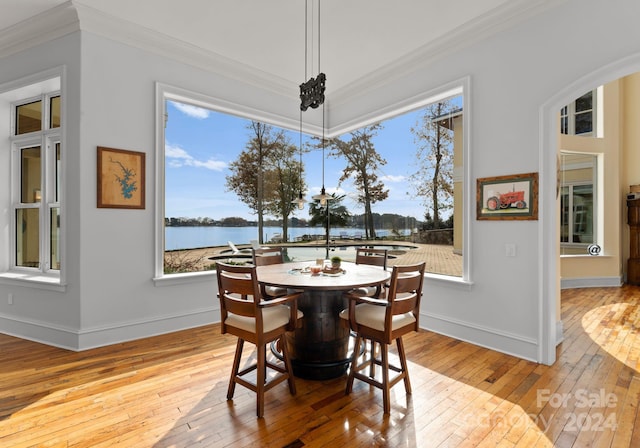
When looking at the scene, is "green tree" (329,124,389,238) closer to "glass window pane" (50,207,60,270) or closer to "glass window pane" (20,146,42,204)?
"glass window pane" (50,207,60,270)

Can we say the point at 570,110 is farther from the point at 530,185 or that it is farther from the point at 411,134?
the point at 530,185

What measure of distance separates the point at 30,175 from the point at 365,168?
14.9 feet

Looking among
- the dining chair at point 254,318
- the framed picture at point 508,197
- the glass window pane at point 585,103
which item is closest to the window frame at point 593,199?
the glass window pane at point 585,103

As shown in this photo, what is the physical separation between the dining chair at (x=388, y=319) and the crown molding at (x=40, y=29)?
12.5 ft

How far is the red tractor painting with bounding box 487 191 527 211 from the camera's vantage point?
3.04m

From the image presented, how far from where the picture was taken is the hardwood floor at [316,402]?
6.34 ft

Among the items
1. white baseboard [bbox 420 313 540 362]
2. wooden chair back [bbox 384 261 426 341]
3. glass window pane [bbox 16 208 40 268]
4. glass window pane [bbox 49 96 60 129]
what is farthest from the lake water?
wooden chair back [bbox 384 261 426 341]

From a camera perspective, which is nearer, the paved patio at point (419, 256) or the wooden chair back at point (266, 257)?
the wooden chair back at point (266, 257)

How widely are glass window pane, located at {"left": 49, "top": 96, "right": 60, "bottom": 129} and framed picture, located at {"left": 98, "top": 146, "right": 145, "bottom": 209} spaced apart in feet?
3.44

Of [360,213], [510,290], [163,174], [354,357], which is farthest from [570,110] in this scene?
[163,174]

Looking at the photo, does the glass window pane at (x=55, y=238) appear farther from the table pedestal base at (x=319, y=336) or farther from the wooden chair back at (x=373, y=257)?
the wooden chair back at (x=373, y=257)

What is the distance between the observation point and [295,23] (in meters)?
3.27

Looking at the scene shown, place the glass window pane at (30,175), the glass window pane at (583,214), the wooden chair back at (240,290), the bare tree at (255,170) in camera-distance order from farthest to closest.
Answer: the glass window pane at (583,214)
the bare tree at (255,170)
the glass window pane at (30,175)
the wooden chair back at (240,290)

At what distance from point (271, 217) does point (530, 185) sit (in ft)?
11.1
